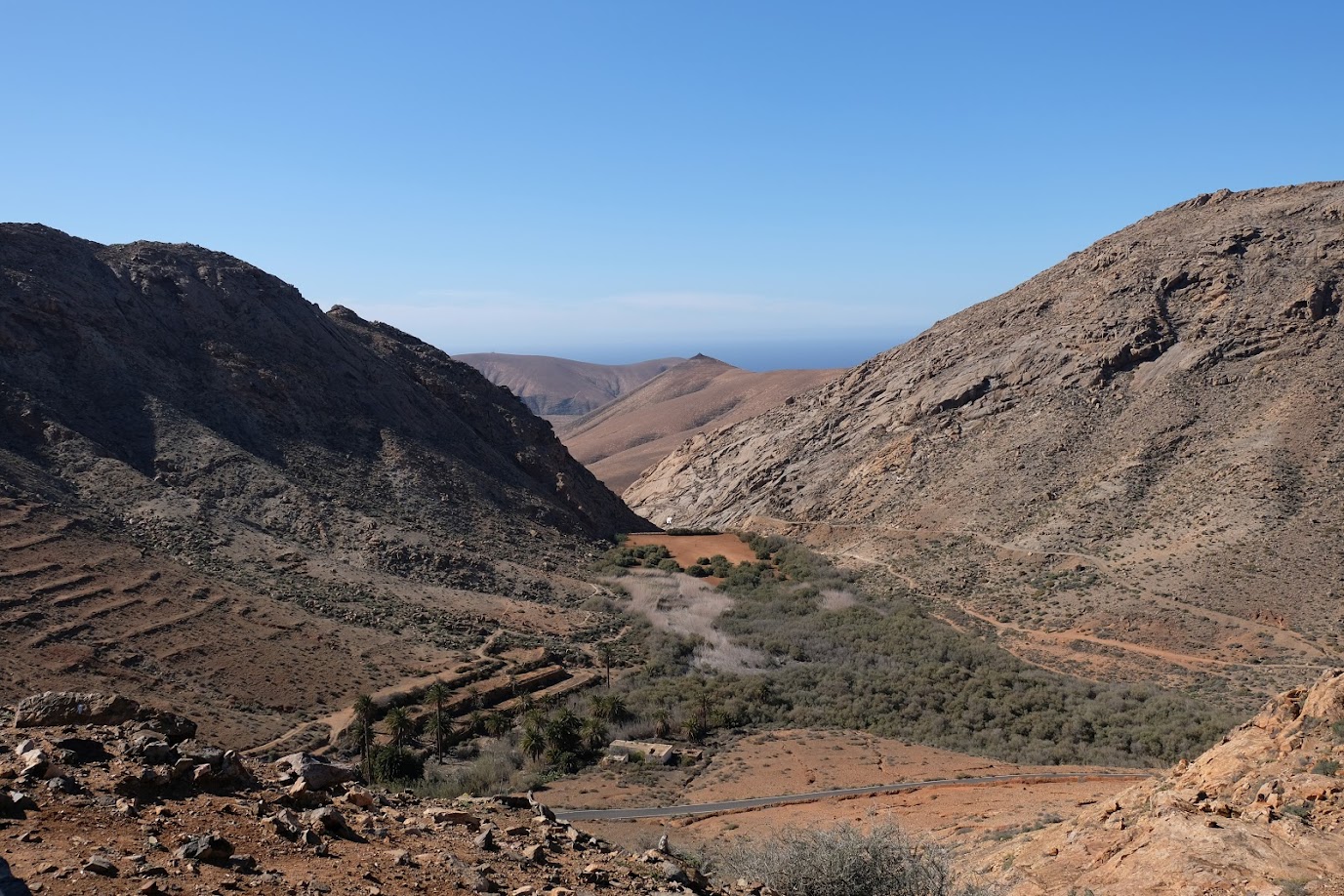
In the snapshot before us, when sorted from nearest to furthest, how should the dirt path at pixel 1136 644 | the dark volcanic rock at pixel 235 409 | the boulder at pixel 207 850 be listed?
the boulder at pixel 207 850
the dirt path at pixel 1136 644
the dark volcanic rock at pixel 235 409

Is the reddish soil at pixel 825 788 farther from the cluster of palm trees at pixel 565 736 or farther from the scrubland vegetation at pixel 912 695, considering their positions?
the scrubland vegetation at pixel 912 695

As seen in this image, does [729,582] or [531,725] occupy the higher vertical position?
[729,582]

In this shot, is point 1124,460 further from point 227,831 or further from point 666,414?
point 666,414

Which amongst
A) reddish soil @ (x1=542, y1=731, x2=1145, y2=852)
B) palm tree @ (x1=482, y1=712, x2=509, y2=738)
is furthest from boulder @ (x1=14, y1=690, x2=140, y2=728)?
palm tree @ (x1=482, y1=712, x2=509, y2=738)

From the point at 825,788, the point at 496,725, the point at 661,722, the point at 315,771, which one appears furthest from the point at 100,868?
the point at 661,722

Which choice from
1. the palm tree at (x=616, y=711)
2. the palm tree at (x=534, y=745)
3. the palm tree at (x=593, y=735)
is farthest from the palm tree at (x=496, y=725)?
the palm tree at (x=616, y=711)

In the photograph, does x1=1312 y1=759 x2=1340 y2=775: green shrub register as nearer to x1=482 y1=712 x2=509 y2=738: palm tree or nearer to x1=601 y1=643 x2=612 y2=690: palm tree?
x1=482 y1=712 x2=509 y2=738: palm tree
